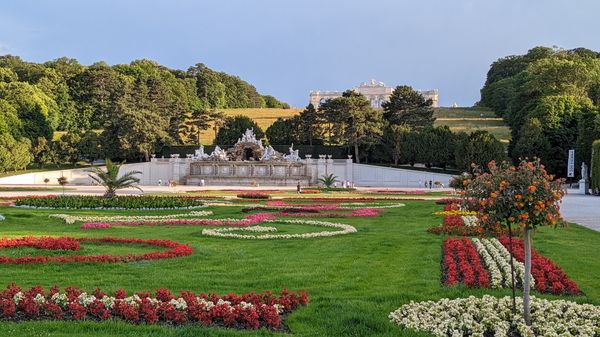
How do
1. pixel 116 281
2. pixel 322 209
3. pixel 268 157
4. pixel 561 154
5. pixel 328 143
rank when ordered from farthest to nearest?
pixel 328 143 < pixel 268 157 < pixel 561 154 < pixel 322 209 < pixel 116 281

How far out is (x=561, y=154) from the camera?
183 ft

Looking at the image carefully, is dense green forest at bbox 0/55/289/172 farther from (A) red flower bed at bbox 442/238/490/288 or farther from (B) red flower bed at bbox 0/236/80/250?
(A) red flower bed at bbox 442/238/490/288

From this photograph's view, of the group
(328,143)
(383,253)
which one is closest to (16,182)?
(328,143)

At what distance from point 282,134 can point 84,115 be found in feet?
90.7

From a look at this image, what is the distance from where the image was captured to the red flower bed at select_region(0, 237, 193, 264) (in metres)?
11.4

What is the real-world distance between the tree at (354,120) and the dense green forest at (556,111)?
13.8m

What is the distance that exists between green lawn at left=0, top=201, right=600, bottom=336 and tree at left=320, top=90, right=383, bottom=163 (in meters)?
48.3

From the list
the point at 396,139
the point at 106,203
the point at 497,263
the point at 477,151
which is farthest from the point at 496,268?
the point at 396,139

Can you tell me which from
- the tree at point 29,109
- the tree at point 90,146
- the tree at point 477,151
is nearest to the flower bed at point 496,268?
the tree at point 477,151

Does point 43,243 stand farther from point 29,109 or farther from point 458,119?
point 458,119

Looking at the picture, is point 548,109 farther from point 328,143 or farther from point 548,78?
point 328,143

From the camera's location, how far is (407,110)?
2813 inches

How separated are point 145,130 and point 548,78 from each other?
4283 centimetres

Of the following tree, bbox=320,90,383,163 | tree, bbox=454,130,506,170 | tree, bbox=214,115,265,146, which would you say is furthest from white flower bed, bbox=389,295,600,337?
tree, bbox=214,115,265,146
